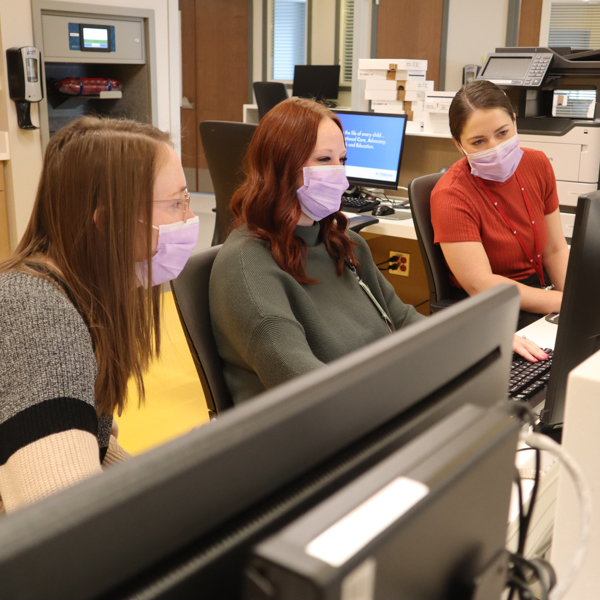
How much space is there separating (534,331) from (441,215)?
51cm

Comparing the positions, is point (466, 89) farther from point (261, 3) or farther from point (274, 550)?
point (261, 3)

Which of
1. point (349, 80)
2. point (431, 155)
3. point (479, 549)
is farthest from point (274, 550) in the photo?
point (349, 80)

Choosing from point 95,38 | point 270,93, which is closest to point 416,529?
point 95,38

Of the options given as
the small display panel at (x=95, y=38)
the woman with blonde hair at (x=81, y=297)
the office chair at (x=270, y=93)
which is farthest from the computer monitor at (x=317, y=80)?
the woman with blonde hair at (x=81, y=297)

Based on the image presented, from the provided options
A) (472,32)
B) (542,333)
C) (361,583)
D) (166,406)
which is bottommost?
(166,406)

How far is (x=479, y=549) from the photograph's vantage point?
48 centimetres

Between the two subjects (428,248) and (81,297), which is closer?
(81,297)

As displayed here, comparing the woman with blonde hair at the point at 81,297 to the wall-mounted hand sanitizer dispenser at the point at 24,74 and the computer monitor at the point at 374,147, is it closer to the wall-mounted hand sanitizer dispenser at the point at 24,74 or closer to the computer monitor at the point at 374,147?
the computer monitor at the point at 374,147

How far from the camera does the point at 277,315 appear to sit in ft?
4.47

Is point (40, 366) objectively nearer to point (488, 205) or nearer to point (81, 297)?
point (81, 297)

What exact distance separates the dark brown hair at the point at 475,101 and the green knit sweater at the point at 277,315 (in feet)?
2.50

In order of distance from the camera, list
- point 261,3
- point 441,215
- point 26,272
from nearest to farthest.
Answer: point 26,272 < point 441,215 < point 261,3

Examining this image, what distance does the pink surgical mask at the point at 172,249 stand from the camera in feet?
4.02

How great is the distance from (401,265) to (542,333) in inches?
70.0
